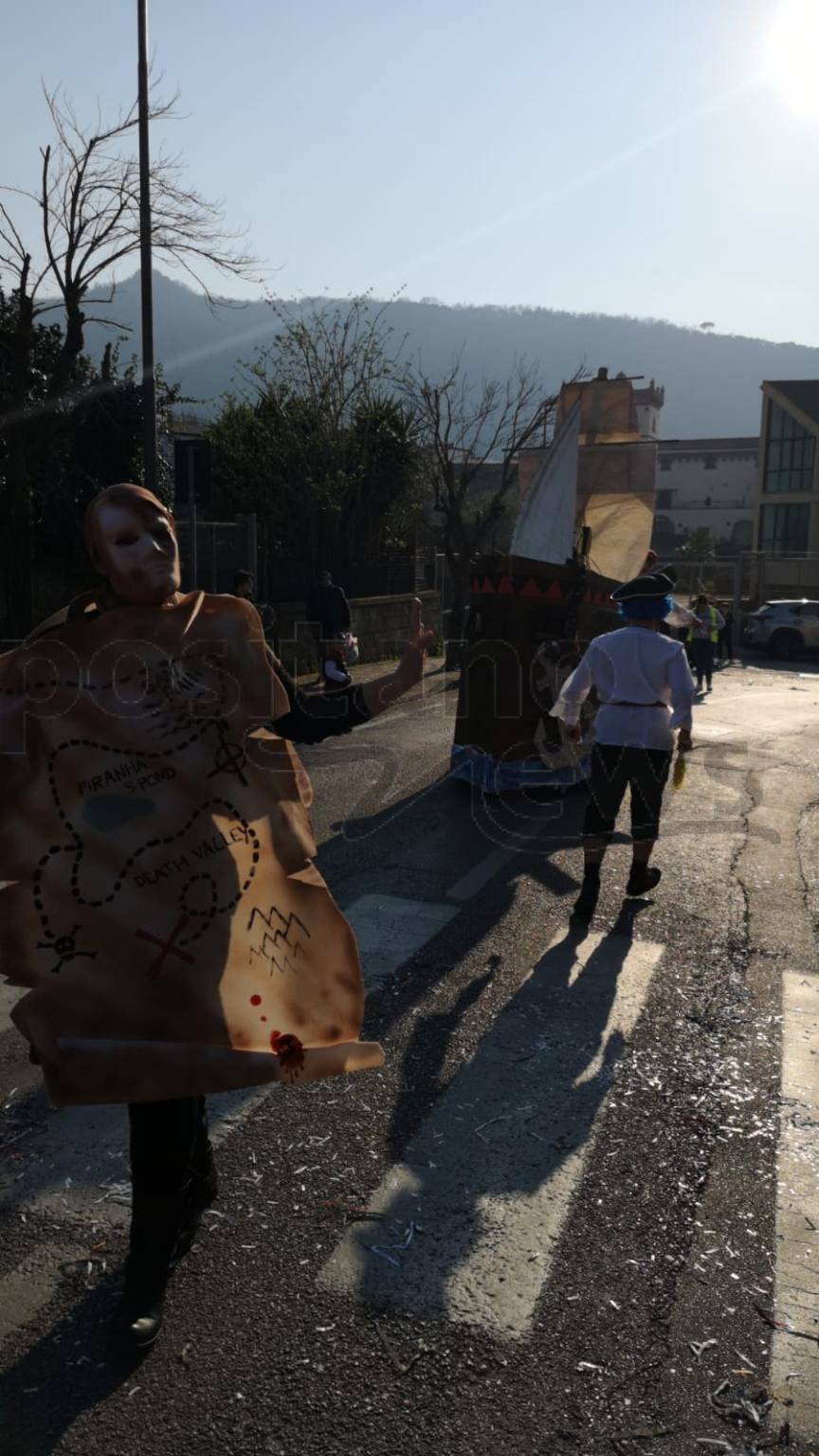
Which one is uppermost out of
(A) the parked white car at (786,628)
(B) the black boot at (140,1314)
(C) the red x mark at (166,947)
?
(C) the red x mark at (166,947)

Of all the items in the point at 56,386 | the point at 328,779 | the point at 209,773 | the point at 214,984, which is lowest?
the point at 328,779

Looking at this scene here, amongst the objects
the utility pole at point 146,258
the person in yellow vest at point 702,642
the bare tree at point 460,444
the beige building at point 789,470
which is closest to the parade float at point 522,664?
the utility pole at point 146,258

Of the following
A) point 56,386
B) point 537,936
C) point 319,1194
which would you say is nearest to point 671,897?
point 537,936

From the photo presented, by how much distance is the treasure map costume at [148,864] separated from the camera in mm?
3072

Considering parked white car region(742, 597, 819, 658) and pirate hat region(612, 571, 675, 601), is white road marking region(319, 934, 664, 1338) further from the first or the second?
parked white car region(742, 597, 819, 658)

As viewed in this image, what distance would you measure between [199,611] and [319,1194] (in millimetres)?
1858

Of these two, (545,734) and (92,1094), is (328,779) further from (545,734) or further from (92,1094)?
(92,1094)

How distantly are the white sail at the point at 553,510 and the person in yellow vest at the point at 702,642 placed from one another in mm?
5883

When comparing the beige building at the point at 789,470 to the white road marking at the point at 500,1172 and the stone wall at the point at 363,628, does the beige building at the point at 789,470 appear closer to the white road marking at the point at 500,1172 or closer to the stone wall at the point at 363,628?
the stone wall at the point at 363,628

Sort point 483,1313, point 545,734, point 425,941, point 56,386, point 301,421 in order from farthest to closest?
point 301,421 < point 56,386 < point 545,734 < point 425,941 < point 483,1313

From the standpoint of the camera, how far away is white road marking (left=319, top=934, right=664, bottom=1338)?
338 cm

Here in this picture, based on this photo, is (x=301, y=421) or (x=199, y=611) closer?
(x=199, y=611)

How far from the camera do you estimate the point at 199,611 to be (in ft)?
10.9

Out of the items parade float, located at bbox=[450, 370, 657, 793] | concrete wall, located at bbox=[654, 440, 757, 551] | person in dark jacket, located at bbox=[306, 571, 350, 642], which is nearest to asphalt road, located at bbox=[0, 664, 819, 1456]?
parade float, located at bbox=[450, 370, 657, 793]
